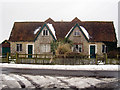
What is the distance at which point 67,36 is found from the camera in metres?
30.0

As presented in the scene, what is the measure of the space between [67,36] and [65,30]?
2839 mm

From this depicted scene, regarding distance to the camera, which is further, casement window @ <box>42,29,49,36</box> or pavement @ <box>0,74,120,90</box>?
casement window @ <box>42,29,49,36</box>

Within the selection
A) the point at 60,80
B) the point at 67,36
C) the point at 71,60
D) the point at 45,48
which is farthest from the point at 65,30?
the point at 60,80

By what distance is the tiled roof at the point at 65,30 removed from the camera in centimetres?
3117

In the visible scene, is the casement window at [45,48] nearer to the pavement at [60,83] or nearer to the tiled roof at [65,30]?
the tiled roof at [65,30]

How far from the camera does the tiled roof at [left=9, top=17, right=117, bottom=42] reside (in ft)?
102

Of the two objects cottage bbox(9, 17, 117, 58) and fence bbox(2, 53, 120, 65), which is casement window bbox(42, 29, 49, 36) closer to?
cottage bbox(9, 17, 117, 58)

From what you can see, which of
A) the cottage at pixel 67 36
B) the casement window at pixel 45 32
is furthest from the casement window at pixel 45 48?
the casement window at pixel 45 32

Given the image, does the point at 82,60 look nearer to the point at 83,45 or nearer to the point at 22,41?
the point at 83,45

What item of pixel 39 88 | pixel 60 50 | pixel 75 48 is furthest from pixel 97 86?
pixel 75 48

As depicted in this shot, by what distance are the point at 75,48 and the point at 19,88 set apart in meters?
22.2

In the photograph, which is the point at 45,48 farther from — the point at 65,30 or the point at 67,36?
the point at 65,30

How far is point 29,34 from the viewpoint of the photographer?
105 feet

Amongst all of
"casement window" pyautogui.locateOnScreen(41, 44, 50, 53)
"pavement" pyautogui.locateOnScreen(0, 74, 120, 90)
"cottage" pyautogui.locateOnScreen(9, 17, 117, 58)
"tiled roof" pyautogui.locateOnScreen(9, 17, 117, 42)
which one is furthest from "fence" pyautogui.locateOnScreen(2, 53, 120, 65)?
"tiled roof" pyautogui.locateOnScreen(9, 17, 117, 42)
